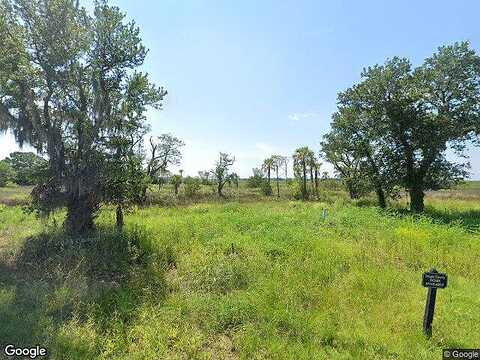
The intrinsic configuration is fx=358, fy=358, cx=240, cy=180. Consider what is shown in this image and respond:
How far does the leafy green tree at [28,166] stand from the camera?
39.6 feet

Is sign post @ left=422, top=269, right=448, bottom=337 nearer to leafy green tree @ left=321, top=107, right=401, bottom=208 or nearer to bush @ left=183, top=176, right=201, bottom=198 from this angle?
leafy green tree @ left=321, top=107, right=401, bottom=208

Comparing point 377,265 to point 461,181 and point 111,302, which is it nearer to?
point 111,302

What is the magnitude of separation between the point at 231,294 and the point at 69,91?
8743 mm

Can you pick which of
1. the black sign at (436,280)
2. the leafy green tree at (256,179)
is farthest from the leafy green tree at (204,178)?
the black sign at (436,280)

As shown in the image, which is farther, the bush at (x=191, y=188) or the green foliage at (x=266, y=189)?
the green foliage at (x=266, y=189)

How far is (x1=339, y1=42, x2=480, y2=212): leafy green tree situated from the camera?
22672mm

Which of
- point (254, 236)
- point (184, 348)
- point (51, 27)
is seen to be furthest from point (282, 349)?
point (51, 27)

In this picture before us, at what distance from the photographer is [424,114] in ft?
77.6

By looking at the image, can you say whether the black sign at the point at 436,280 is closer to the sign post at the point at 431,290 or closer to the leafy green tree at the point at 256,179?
the sign post at the point at 431,290

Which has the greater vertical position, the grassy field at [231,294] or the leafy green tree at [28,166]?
the leafy green tree at [28,166]

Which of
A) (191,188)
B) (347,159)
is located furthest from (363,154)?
(191,188)

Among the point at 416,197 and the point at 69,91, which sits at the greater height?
the point at 69,91

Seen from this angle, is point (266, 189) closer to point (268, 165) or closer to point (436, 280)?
point (268, 165)

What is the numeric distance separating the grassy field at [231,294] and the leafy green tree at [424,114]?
40.5 ft
